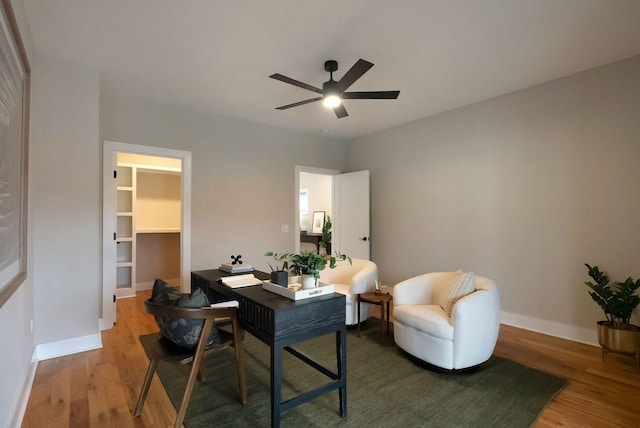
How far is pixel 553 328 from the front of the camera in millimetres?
3348

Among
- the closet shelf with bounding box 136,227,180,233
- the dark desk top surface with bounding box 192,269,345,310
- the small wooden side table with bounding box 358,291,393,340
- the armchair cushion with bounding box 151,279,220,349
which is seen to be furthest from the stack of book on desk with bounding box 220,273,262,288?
the closet shelf with bounding box 136,227,180,233

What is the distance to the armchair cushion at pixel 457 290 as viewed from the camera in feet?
8.68

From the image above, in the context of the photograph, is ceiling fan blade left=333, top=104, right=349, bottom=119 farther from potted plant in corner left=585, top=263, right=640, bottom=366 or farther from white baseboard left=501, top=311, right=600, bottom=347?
white baseboard left=501, top=311, right=600, bottom=347

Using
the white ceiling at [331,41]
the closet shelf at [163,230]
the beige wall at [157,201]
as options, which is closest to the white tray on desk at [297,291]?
the white ceiling at [331,41]

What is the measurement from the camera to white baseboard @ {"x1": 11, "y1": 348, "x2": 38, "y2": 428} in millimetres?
1848

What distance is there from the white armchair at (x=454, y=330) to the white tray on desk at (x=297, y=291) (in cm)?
104

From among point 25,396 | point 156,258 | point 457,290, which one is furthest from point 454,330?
point 156,258

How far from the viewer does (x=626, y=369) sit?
2.62m

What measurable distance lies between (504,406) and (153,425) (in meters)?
2.23

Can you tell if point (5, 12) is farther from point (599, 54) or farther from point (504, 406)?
point (599, 54)

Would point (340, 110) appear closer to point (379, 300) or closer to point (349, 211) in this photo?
point (379, 300)

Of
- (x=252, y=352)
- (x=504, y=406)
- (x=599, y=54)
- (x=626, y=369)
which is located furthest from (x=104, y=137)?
(x=626, y=369)

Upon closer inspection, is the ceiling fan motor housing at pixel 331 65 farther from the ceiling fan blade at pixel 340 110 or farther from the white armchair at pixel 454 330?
the white armchair at pixel 454 330

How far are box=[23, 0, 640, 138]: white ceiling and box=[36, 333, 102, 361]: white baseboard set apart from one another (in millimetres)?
2557
